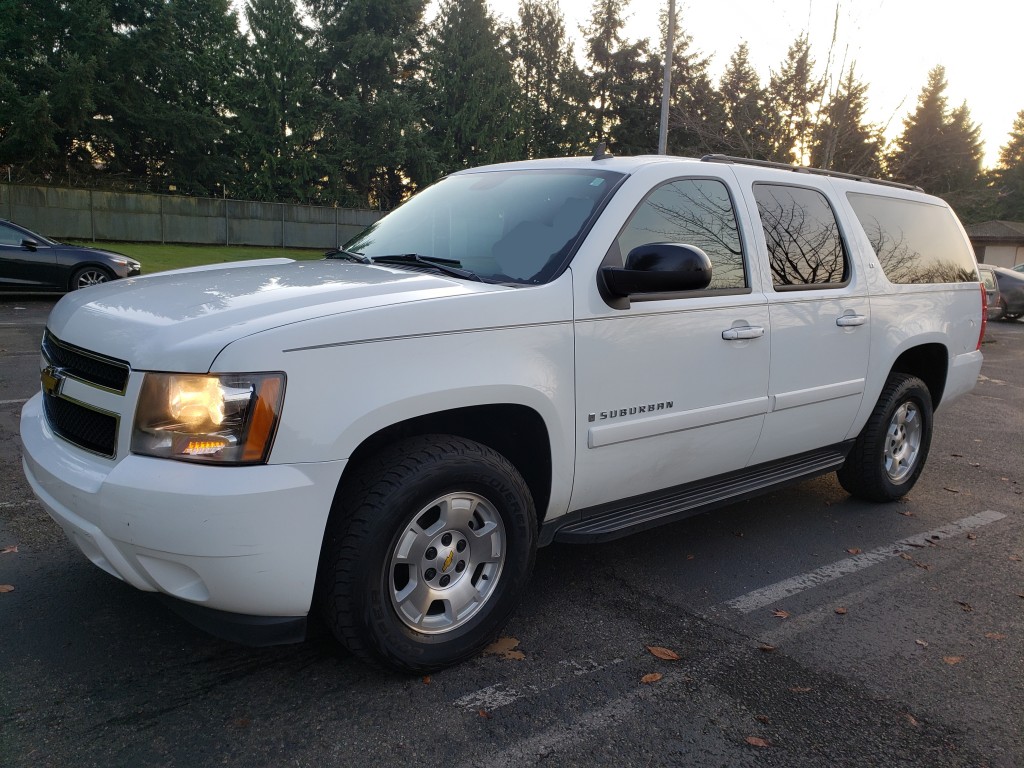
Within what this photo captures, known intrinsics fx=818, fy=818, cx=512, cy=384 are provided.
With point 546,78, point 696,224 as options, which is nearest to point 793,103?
point 696,224

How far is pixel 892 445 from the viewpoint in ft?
17.4

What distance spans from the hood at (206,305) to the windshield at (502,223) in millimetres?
287

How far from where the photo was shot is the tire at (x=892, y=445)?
5051 millimetres

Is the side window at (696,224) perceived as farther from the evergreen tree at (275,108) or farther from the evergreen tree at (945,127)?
the evergreen tree at (945,127)

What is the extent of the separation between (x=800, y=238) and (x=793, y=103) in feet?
53.4

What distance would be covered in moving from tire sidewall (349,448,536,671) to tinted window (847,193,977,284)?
304cm

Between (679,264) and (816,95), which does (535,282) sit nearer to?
(679,264)

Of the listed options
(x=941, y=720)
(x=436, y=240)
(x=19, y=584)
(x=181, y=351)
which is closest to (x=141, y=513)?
(x=181, y=351)

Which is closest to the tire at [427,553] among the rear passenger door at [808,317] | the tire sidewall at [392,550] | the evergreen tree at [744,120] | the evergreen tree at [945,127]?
the tire sidewall at [392,550]

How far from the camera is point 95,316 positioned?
9.55 feet

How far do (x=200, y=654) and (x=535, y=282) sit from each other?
6.30 ft

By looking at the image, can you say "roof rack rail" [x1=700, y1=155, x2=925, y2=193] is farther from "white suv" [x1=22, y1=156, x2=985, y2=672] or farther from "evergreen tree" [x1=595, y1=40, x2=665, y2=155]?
"evergreen tree" [x1=595, y1=40, x2=665, y2=155]

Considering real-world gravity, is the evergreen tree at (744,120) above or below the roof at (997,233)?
above

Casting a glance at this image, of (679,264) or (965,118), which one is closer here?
(679,264)
